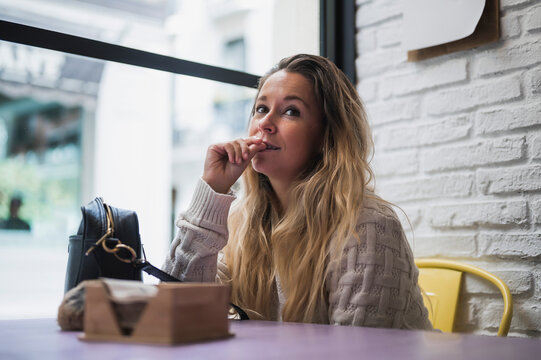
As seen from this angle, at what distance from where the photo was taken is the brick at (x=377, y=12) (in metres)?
2.11

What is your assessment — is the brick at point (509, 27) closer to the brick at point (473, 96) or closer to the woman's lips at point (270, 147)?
the brick at point (473, 96)

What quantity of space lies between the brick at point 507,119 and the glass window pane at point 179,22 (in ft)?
Result: 2.74

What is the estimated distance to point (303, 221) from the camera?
1.56 meters

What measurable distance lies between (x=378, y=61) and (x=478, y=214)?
730 mm

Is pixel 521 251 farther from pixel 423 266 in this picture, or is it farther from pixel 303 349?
pixel 303 349

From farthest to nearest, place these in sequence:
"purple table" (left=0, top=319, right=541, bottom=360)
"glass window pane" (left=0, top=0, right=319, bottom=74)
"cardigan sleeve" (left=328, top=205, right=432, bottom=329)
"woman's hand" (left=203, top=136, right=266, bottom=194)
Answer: "glass window pane" (left=0, top=0, right=319, bottom=74) < "woman's hand" (left=203, top=136, right=266, bottom=194) < "cardigan sleeve" (left=328, top=205, right=432, bottom=329) < "purple table" (left=0, top=319, right=541, bottom=360)

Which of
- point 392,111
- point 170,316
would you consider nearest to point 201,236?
point 170,316

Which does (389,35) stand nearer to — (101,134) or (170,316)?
(170,316)

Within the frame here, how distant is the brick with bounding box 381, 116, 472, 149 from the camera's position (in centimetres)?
187

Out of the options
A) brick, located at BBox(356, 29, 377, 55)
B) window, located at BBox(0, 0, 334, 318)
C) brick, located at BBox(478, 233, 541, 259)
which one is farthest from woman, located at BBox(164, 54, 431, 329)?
window, located at BBox(0, 0, 334, 318)

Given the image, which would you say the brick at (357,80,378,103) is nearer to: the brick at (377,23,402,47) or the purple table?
the brick at (377,23,402,47)

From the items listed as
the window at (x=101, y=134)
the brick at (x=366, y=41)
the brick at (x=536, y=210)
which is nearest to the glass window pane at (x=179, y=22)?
the window at (x=101, y=134)

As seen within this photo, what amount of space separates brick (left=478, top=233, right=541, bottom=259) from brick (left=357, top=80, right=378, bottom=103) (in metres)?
0.70

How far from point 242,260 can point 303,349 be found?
99cm
